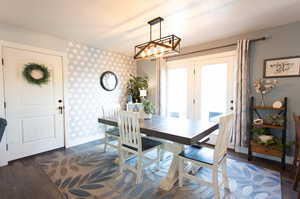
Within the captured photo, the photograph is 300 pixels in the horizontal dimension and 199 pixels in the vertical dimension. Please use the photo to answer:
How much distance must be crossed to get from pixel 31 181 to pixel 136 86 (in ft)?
9.85

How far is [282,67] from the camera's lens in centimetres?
252

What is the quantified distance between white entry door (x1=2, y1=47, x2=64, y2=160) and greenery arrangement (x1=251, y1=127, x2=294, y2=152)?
3.81 metres

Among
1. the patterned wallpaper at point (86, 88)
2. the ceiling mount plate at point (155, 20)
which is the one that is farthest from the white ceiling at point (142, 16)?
the patterned wallpaper at point (86, 88)

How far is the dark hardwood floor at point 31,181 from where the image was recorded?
1.78 meters

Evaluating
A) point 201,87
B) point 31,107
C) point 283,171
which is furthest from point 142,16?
point 283,171

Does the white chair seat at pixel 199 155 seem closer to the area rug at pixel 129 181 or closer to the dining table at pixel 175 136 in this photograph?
the dining table at pixel 175 136

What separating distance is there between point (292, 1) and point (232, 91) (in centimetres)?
161

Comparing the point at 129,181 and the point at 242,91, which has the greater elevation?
the point at 242,91

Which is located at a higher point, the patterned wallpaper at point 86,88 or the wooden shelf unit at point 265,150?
the patterned wallpaper at point 86,88

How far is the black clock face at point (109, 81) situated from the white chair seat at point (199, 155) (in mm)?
2725

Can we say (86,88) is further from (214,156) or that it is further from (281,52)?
(281,52)

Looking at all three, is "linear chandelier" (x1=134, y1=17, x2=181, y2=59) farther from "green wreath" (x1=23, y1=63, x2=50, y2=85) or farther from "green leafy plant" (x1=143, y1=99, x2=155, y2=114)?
"green wreath" (x1=23, y1=63, x2=50, y2=85)

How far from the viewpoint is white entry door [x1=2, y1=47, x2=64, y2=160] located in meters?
2.57

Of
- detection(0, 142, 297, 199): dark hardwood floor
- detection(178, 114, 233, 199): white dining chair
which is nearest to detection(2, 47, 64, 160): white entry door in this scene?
detection(0, 142, 297, 199): dark hardwood floor
